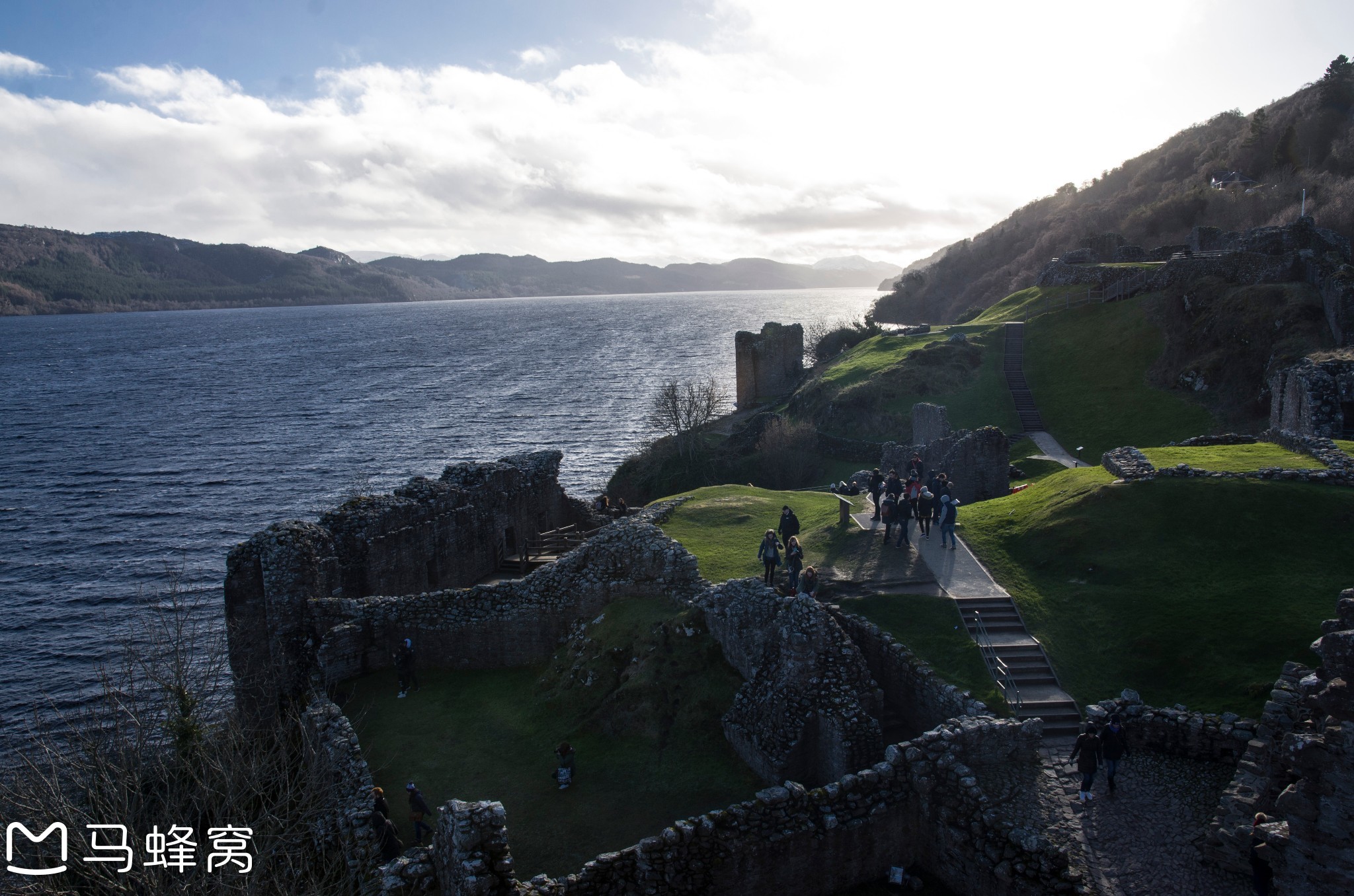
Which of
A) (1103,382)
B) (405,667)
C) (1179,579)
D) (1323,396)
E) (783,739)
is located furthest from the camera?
(1103,382)

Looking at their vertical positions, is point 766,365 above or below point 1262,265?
below

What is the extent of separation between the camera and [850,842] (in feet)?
45.8

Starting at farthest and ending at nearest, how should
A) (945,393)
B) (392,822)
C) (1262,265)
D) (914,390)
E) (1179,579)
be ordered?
(914,390)
(945,393)
(1262,265)
(1179,579)
(392,822)

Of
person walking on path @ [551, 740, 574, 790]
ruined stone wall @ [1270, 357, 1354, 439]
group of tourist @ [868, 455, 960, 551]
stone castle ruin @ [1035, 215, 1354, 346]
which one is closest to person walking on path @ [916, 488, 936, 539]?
group of tourist @ [868, 455, 960, 551]

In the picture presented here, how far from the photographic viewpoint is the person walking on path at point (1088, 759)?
1427 cm

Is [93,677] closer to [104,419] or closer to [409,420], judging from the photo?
[409,420]

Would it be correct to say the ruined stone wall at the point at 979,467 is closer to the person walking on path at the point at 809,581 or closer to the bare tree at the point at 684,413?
the person walking on path at the point at 809,581

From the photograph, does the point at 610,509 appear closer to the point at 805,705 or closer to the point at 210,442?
the point at 805,705

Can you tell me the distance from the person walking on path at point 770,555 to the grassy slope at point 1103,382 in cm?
2498

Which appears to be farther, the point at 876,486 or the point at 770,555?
the point at 876,486

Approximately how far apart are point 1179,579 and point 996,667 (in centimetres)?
542

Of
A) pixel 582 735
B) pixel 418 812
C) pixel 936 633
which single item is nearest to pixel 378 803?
pixel 418 812

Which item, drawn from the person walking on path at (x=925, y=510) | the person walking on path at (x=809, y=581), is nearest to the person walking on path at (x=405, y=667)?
the person walking on path at (x=809, y=581)

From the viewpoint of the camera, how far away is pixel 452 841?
1233 cm
